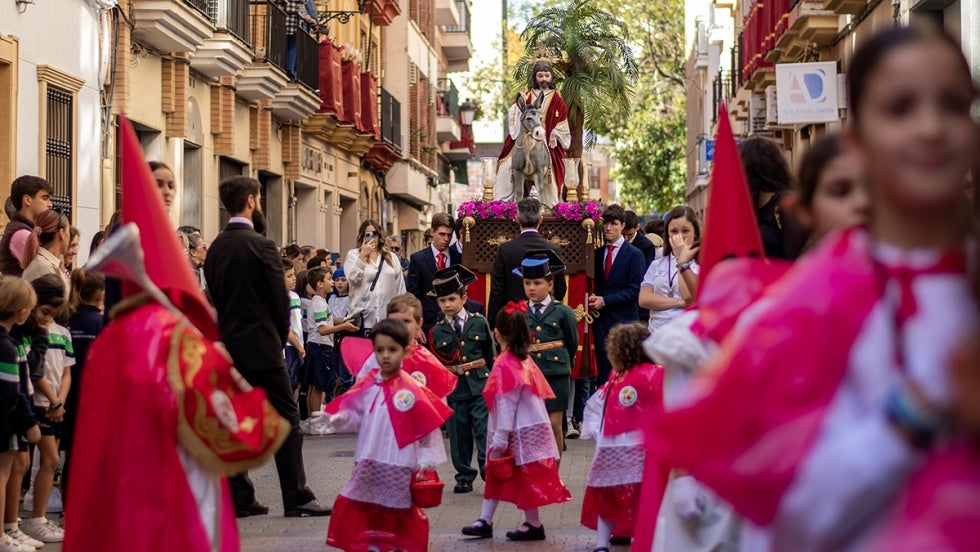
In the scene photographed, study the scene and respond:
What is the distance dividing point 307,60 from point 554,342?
19.4 m

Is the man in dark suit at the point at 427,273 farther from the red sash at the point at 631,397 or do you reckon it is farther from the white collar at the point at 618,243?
the red sash at the point at 631,397

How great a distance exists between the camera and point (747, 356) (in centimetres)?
272

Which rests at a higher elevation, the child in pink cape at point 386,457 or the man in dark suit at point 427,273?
the man in dark suit at point 427,273

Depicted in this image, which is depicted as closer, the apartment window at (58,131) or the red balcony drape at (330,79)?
the apartment window at (58,131)

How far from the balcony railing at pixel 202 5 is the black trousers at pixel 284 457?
1115 cm

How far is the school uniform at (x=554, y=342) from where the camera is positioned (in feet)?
36.5

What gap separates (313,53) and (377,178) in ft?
46.6

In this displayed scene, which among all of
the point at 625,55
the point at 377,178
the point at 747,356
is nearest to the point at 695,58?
the point at 377,178

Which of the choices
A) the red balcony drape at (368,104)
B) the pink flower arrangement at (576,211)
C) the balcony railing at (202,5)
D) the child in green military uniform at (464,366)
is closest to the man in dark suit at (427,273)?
the pink flower arrangement at (576,211)

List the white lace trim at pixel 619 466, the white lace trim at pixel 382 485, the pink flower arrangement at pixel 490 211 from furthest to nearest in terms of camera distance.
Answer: the pink flower arrangement at pixel 490 211, the white lace trim at pixel 619 466, the white lace trim at pixel 382 485

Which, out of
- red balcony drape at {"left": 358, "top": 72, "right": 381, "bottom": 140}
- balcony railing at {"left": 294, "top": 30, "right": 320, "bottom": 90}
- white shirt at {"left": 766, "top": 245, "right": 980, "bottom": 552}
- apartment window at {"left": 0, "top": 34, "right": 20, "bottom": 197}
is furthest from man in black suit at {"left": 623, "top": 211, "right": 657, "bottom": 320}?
red balcony drape at {"left": 358, "top": 72, "right": 381, "bottom": 140}

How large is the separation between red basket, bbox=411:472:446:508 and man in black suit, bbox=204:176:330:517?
1.93 m

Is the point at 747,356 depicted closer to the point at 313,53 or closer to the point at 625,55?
the point at 625,55

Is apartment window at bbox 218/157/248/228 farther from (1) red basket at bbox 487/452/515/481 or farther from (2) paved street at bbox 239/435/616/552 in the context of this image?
(1) red basket at bbox 487/452/515/481
